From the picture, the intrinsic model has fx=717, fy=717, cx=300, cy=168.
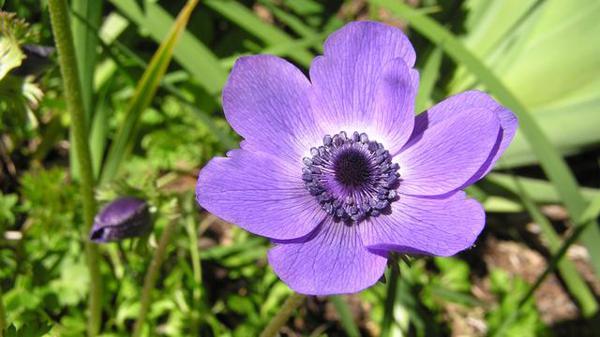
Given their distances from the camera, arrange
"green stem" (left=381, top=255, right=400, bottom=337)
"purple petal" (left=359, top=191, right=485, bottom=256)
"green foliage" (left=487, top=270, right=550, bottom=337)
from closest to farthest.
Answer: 1. "purple petal" (left=359, top=191, right=485, bottom=256)
2. "green stem" (left=381, top=255, right=400, bottom=337)
3. "green foliage" (left=487, top=270, right=550, bottom=337)

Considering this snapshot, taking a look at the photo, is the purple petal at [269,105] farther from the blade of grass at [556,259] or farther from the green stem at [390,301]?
A: the blade of grass at [556,259]

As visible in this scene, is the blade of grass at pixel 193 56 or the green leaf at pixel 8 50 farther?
the blade of grass at pixel 193 56

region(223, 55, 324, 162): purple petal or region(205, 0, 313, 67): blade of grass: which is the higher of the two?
region(223, 55, 324, 162): purple petal

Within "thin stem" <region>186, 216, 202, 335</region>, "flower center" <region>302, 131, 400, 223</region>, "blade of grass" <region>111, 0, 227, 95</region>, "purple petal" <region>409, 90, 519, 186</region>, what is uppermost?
"purple petal" <region>409, 90, 519, 186</region>

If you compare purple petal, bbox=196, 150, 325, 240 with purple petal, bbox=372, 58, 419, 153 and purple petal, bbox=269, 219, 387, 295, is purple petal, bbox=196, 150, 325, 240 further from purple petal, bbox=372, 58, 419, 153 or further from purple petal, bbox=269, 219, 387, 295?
purple petal, bbox=372, 58, 419, 153

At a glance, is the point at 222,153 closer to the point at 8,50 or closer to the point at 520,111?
the point at 520,111

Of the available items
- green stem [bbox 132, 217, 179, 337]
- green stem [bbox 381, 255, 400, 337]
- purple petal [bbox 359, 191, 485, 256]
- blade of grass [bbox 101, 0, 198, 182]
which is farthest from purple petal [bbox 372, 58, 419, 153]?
blade of grass [bbox 101, 0, 198, 182]

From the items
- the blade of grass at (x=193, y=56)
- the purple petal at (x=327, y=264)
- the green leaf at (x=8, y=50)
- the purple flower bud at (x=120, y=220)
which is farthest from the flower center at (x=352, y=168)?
the blade of grass at (x=193, y=56)
